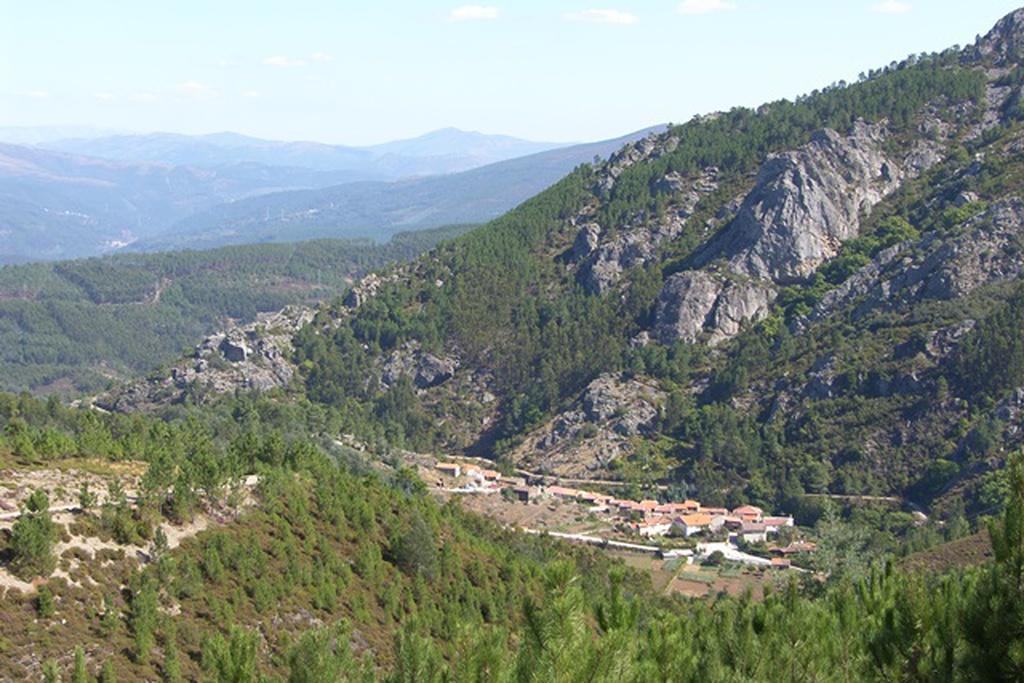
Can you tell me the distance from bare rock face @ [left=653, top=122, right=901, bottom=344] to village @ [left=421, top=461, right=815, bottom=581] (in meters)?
25.1

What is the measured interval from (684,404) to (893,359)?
1773 centimetres

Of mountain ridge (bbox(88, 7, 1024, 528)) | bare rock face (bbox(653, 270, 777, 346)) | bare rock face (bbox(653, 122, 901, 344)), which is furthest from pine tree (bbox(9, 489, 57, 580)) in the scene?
bare rock face (bbox(653, 122, 901, 344))

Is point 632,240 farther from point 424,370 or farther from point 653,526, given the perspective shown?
point 653,526

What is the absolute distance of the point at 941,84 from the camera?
375 ft

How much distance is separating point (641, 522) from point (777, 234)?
40.7 meters

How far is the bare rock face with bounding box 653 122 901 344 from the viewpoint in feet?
326

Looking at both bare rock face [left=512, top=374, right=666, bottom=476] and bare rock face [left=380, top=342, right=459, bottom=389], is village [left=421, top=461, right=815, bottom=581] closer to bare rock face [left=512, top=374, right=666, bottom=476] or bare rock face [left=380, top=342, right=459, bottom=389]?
bare rock face [left=512, top=374, right=666, bottom=476]

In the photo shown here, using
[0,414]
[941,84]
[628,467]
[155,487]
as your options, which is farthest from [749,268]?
[155,487]

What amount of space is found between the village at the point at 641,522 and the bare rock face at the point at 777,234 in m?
25.1

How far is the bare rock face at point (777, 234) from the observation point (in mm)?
99250

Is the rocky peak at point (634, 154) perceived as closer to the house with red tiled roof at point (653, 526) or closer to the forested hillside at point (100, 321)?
the house with red tiled roof at point (653, 526)

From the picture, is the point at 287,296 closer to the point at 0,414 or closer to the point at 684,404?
the point at 684,404

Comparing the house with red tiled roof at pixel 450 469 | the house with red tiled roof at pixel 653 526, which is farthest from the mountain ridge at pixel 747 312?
the house with red tiled roof at pixel 653 526

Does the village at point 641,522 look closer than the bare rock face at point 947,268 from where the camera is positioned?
Yes
